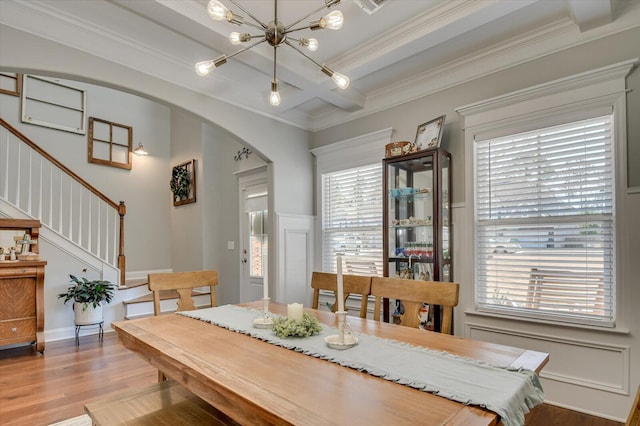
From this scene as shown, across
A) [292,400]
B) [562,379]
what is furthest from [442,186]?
[292,400]

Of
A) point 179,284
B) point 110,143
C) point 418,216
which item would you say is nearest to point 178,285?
point 179,284

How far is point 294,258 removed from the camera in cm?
404

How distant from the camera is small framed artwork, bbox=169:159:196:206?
5.75 m

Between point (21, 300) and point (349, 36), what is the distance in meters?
4.19

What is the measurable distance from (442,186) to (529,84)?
3.30 feet

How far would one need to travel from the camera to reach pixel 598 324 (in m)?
2.35

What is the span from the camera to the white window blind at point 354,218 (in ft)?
12.5

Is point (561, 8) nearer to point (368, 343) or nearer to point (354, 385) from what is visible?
point (368, 343)

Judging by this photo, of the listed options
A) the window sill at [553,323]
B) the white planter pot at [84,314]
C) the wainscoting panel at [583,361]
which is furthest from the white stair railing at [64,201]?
the wainscoting panel at [583,361]

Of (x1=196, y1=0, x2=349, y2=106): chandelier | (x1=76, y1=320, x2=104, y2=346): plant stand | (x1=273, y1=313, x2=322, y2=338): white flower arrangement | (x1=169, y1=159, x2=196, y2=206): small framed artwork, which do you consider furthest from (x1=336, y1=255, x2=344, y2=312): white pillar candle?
(x1=169, y1=159, x2=196, y2=206): small framed artwork

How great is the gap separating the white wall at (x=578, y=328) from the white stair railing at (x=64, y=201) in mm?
4462

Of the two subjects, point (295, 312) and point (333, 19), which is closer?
point (295, 312)

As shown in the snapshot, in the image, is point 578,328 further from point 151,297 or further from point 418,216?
point 151,297

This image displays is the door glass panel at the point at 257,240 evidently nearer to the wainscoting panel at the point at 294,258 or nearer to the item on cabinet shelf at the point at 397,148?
the wainscoting panel at the point at 294,258
